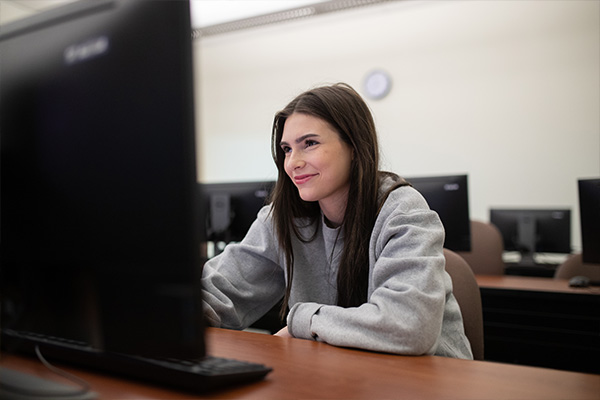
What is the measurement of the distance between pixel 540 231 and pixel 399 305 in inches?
121

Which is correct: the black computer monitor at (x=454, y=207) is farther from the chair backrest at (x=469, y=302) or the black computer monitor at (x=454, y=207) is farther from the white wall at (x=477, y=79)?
the white wall at (x=477, y=79)

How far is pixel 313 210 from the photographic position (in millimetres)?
1518

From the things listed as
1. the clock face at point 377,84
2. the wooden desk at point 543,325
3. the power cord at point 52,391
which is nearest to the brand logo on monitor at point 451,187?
the wooden desk at point 543,325

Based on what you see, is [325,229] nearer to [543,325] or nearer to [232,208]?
[232,208]

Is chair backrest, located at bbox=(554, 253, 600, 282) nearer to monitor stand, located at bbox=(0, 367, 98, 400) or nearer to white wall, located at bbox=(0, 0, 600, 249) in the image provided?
white wall, located at bbox=(0, 0, 600, 249)

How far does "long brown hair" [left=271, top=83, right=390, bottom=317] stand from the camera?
4.29 ft

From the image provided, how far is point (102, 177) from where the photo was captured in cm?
55

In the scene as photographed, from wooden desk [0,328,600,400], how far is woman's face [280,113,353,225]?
0.58 meters

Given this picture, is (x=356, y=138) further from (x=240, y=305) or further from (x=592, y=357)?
(x=592, y=357)

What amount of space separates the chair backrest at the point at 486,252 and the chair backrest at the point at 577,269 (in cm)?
34

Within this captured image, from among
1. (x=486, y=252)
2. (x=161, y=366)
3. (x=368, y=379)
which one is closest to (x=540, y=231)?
(x=486, y=252)

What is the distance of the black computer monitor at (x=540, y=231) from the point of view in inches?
140

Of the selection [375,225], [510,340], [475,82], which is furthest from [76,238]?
[475,82]

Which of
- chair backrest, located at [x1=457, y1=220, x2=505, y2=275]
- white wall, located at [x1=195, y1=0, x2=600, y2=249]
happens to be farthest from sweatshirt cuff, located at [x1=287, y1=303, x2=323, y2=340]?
white wall, located at [x1=195, y1=0, x2=600, y2=249]
